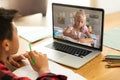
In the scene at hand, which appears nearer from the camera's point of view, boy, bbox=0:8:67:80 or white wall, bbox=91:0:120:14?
boy, bbox=0:8:67:80

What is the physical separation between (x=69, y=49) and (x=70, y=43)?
68mm

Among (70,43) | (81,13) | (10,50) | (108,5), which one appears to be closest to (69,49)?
(70,43)

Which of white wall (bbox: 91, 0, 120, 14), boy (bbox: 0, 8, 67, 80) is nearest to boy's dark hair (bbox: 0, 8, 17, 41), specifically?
boy (bbox: 0, 8, 67, 80)

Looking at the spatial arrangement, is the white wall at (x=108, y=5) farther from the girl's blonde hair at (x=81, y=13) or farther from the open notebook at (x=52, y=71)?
the open notebook at (x=52, y=71)

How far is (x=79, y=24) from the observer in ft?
3.81

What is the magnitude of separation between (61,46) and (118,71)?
381 millimetres

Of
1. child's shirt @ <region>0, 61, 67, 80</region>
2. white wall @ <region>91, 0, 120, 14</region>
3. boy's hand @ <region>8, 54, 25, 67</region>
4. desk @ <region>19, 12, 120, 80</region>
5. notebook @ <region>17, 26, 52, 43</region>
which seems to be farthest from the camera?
white wall @ <region>91, 0, 120, 14</region>

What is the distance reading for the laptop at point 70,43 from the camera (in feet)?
3.55

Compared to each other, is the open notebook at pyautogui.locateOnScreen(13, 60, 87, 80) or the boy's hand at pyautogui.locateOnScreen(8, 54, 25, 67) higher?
the boy's hand at pyautogui.locateOnScreen(8, 54, 25, 67)

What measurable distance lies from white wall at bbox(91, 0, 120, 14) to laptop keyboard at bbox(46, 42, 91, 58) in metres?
0.80

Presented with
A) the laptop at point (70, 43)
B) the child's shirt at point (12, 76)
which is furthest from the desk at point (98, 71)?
the child's shirt at point (12, 76)

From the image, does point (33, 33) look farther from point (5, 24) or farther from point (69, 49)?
point (5, 24)

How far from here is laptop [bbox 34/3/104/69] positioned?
3.55 feet

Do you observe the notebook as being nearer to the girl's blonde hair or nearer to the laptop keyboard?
the laptop keyboard
